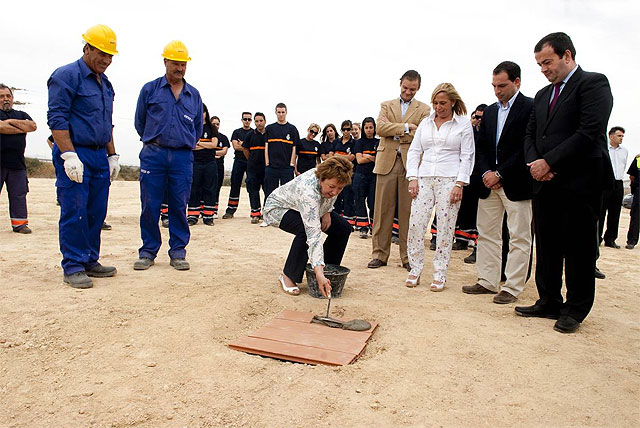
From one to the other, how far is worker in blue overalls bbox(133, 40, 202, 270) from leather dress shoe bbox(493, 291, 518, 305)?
2990 millimetres

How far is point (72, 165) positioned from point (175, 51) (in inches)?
59.4

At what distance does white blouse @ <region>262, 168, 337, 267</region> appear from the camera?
13.0ft

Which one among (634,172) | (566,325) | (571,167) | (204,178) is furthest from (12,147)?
(634,172)

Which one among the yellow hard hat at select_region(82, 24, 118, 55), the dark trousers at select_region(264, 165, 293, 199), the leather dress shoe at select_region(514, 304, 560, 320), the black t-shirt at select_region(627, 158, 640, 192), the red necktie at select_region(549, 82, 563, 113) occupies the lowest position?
the leather dress shoe at select_region(514, 304, 560, 320)

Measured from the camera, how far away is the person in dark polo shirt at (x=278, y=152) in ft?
30.0

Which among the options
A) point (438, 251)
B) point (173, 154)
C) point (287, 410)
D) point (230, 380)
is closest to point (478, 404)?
point (287, 410)

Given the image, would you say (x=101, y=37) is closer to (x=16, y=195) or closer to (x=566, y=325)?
(x=16, y=195)

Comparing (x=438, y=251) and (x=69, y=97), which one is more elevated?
(x=69, y=97)

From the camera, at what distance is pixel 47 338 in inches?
120

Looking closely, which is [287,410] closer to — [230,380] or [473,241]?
[230,380]

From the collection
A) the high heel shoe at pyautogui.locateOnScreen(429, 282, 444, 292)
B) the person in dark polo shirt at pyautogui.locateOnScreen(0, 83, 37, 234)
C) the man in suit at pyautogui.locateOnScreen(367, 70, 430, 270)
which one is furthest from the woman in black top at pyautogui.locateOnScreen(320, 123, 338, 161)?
the high heel shoe at pyautogui.locateOnScreen(429, 282, 444, 292)

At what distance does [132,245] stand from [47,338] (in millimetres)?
3508

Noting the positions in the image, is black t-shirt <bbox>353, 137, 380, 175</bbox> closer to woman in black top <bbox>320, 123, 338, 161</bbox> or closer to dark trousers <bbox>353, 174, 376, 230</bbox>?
dark trousers <bbox>353, 174, 376, 230</bbox>

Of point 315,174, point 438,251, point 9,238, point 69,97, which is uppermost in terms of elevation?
point 69,97
